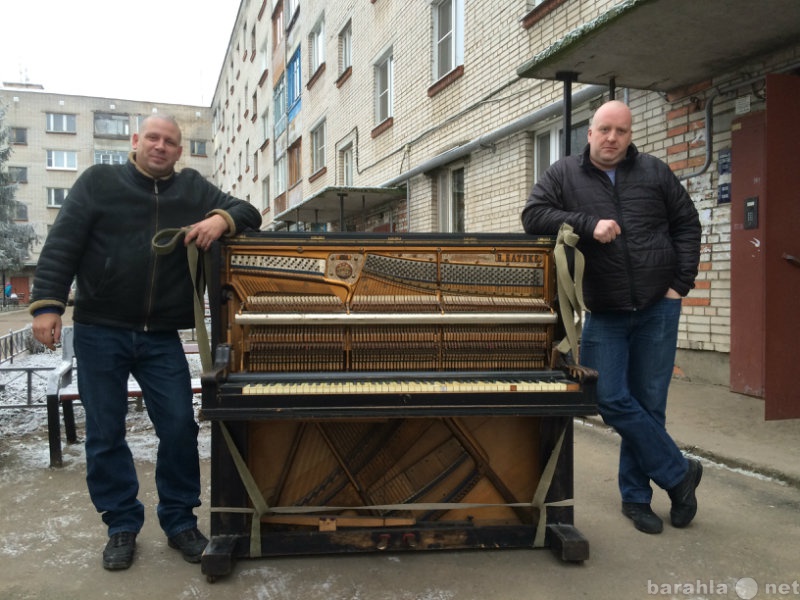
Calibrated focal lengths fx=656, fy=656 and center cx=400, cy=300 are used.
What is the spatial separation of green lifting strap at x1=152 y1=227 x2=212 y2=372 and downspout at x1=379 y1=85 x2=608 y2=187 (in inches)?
185

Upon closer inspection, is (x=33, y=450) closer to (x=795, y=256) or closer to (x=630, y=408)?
(x=630, y=408)

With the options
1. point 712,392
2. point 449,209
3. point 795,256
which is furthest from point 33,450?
point 449,209

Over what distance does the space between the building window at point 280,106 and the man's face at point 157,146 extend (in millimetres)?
17970

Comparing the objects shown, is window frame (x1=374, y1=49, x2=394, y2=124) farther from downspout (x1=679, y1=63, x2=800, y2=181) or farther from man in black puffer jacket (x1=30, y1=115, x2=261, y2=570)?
man in black puffer jacket (x1=30, y1=115, x2=261, y2=570)

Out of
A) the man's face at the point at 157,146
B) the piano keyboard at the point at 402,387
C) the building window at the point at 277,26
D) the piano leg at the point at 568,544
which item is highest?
the building window at the point at 277,26

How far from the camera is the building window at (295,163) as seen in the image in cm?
1879

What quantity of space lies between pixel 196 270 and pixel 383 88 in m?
10.9

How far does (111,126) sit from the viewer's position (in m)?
40.4

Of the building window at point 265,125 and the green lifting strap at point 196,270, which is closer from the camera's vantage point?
the green lifting strap at point 196,270

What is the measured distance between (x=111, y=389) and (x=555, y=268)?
203 cm

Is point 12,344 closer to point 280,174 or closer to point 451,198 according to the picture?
point 451,198

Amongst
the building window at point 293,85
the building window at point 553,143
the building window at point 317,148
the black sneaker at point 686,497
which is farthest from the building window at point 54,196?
the black sneaker at point 686,497

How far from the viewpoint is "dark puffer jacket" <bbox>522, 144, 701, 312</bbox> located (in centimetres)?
302

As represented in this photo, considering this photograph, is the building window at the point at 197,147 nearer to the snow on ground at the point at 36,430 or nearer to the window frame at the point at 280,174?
the window frame at the point at 280,174
